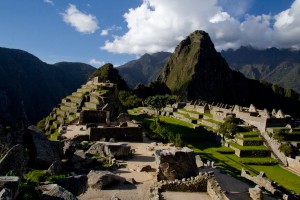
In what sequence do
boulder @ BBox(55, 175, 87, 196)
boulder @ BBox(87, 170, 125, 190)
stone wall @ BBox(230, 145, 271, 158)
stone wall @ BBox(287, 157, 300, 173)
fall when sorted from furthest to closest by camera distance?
stone wall @ BBox(230, 145, 271, 158) < stone wall @ BBox(287, 157, 300, 173) < boulder @ BBox(87, 170, 125, 190) < boulder @ BBox(55, 175, 87, 196)

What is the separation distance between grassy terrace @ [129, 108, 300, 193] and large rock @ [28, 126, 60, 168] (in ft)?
50.0

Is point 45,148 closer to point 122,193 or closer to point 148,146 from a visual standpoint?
point 122,193

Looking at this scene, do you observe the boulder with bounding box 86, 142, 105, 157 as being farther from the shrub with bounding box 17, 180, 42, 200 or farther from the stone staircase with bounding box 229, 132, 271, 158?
the stone staircase with bounding box 229, 132, 271, 158

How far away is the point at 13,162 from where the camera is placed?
33.9ft

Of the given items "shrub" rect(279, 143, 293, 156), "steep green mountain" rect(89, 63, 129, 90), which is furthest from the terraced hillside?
"steep green mountain" rect(89, 63, 129, 90)

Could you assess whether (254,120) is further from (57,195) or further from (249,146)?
(57,195)

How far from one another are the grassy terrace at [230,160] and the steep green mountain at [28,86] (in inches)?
2723

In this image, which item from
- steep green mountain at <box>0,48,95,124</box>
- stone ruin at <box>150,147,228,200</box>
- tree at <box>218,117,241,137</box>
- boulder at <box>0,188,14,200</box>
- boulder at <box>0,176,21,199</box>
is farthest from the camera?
steep green mountain at <box>0,48,95,124</box>

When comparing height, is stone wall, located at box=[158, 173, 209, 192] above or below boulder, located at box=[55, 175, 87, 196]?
below

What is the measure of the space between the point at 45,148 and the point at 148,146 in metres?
9.84

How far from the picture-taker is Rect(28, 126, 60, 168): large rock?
16312 mm

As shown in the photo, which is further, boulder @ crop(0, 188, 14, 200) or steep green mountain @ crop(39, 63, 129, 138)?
steep green mountain @ crop(39, 63, 129, 138)

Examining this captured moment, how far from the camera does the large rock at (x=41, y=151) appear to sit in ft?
53.5

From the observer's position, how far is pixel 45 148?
17141mm
